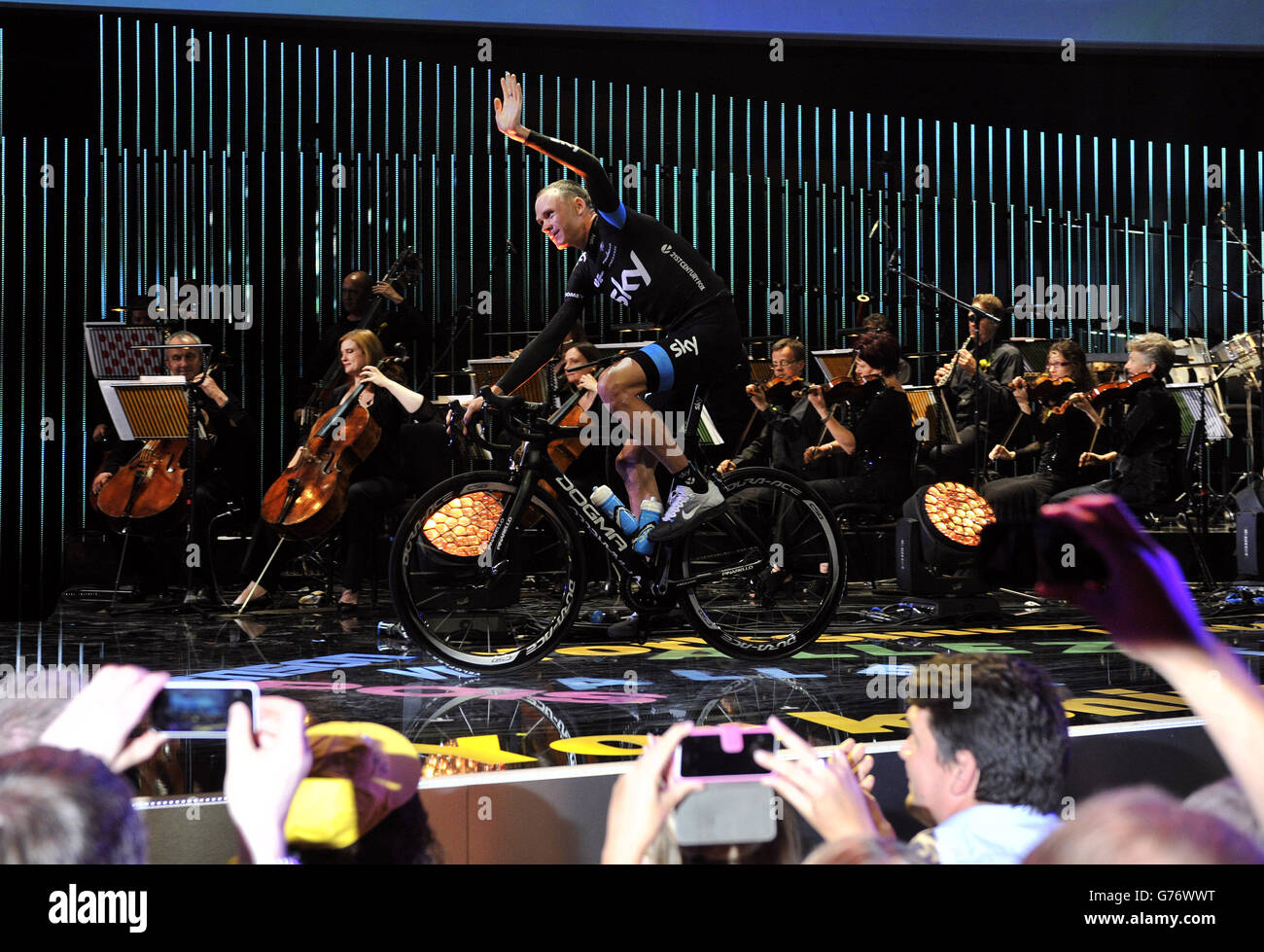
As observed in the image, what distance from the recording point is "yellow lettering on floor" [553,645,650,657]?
4156 mm

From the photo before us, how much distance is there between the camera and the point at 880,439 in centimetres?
534

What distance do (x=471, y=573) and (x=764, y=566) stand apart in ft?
3.03

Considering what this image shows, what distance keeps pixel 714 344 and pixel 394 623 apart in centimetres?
197

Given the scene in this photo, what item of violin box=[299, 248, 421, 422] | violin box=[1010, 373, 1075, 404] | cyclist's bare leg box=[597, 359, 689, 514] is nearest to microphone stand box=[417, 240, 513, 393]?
violin box=[299, 248, 421, 422]

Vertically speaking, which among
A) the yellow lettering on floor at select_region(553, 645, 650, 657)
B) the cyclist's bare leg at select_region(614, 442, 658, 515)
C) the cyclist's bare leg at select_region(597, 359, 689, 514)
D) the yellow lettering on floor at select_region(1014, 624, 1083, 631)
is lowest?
the yellow lettering on floor at select_region(1014, 624, 1083, 631)

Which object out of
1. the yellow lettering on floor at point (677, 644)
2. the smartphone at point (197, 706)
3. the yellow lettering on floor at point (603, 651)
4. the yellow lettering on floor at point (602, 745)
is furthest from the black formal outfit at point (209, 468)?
the smartphone at point (197, 706)

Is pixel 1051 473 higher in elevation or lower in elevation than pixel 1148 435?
lower

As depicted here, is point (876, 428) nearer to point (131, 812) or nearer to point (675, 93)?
point (675, 93)

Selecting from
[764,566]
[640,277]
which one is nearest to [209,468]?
[640,277]

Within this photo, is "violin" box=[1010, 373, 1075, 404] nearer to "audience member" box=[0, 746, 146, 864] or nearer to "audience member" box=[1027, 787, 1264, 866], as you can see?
"audience member" box=[1027, 787, 1264, 866]

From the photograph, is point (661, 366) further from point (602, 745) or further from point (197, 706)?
point (197, 706)

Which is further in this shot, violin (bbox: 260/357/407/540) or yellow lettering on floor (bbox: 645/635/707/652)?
violin (bbox: 260/357/407/540)

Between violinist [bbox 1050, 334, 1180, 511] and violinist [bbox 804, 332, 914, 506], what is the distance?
0.74 metres

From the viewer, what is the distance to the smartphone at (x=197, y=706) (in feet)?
4.80
